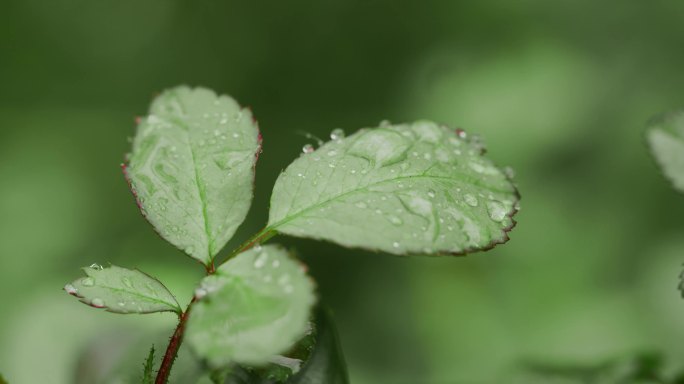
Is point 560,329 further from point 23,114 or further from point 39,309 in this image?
point 23,114

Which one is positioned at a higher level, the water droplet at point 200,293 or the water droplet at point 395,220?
the water droplet at point 395,220

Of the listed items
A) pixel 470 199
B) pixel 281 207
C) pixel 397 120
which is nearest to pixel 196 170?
pixel 281 207

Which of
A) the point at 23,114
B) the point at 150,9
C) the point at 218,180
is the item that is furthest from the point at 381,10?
the point at 218,180

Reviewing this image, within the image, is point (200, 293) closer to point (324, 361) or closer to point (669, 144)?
point (324, 361)

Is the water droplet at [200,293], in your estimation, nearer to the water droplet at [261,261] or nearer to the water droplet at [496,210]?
the water droplet at [261,261]

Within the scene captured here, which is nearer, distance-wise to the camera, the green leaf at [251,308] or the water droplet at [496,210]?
the green leaf at [251,308]

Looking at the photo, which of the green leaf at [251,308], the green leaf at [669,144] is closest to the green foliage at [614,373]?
the green leaf at [669,144]
